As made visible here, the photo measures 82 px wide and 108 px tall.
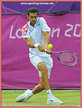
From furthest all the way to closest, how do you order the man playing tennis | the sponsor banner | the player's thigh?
the sponsor banner
the player's thigh
the man playing tennis

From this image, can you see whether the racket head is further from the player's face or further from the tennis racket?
the player's face

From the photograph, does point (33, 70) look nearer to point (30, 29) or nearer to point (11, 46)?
point (11, 46)

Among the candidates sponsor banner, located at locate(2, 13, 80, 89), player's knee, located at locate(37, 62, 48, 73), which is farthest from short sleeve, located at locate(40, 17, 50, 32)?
sponsor banner, located at locate(2, 13, 80, 89)

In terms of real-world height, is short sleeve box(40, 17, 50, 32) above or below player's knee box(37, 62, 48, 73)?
above

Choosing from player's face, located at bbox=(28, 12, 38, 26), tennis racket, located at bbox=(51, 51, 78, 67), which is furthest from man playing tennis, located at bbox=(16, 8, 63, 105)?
tennis racket, located at bbox=(51, 51, 78, 67)

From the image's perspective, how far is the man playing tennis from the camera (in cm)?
616

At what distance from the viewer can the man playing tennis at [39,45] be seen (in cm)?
616

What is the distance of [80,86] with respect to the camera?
31.6 ft

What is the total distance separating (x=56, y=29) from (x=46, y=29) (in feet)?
10.5

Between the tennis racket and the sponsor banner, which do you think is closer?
the tennis racket

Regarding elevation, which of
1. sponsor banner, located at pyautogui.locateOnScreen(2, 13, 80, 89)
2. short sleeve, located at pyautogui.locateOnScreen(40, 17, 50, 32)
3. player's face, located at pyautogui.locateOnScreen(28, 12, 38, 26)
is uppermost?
player's face, located at pyautogui.locateOnScreen(28, 12, 38, 26)

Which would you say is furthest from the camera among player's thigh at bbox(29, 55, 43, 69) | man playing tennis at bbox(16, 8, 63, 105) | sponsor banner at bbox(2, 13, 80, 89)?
sponsor banner at bbox(2, 13, 80, 89)

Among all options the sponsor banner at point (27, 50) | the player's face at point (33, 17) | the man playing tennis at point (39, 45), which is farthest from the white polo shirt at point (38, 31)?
the sponsor banner at point (27, 50)

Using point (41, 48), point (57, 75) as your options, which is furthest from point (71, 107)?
point (57, 75)
